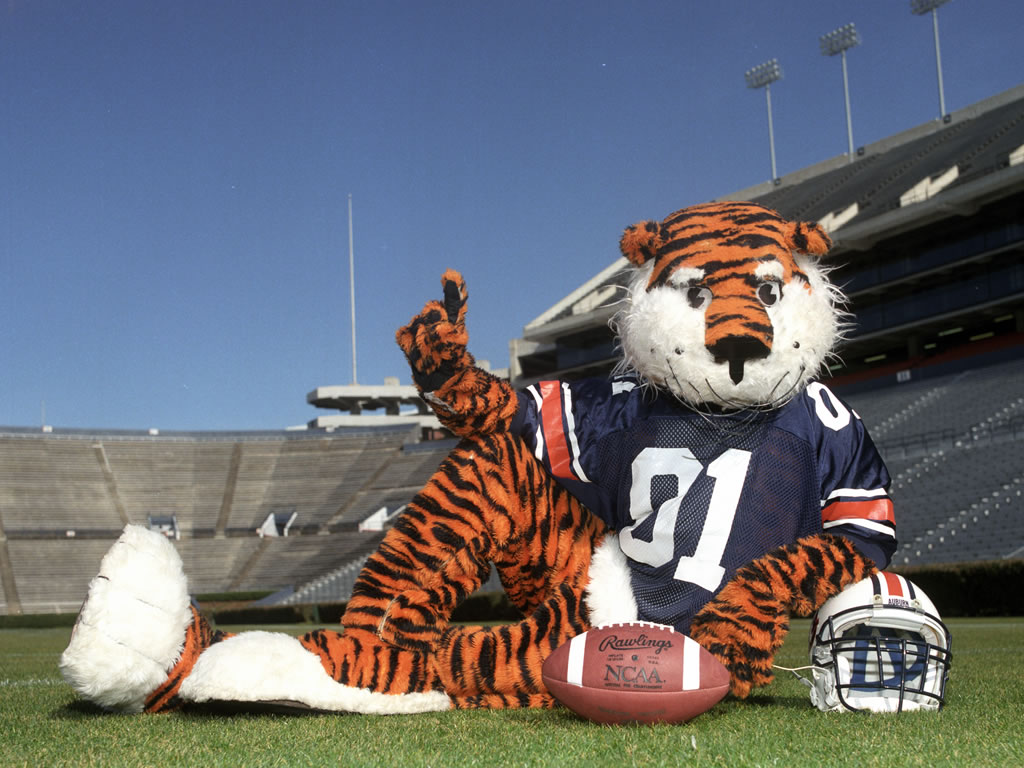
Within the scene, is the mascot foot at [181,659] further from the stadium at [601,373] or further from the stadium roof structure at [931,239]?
the stadium roof structure at [931,239]

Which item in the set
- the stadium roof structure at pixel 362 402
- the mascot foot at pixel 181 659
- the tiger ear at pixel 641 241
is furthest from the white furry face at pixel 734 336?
the stadium roof structure at pixel 362 402

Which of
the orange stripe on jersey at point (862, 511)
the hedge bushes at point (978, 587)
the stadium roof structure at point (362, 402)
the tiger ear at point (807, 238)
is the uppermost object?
the stadium roof structure at point (362, 402)

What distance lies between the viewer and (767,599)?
243 centimetres

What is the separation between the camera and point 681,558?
259 cm

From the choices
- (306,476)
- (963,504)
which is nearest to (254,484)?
(306,476)

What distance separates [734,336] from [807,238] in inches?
18.7

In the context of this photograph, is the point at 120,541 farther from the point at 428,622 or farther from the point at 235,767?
the point at 235,767

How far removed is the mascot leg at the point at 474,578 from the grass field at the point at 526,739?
0.14 metres

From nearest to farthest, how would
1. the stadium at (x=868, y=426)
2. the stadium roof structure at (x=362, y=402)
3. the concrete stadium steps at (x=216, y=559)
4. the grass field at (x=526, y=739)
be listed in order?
the grass field at (x=526, y=739) → the stadium at (x=868, y=426) → the concrete stadium steps at (x=216, y=559) → the stadium roof structure at (x=362, y=402)

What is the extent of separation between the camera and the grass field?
1730 mm

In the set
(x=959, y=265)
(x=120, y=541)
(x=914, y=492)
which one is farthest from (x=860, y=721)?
(x=959, y=265)

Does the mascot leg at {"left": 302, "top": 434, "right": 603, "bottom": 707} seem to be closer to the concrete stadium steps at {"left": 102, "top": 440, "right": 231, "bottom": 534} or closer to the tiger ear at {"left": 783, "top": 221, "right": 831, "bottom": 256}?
the tiger ear at {"left": 783, "top": 221, "right": 831, "bottom": 256}

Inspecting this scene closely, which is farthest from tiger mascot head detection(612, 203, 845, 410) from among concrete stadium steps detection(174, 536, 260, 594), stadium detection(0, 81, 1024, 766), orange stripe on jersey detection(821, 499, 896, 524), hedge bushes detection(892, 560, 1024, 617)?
concrete stadium steps detection(174, 536, 260, 594)

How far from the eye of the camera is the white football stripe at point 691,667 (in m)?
2.10
